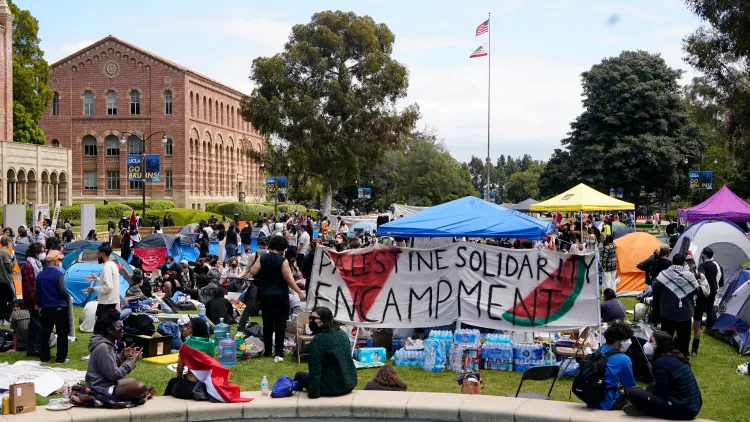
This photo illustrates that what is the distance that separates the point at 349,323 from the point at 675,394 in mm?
5418

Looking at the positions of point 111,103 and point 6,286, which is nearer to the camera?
point 6,286

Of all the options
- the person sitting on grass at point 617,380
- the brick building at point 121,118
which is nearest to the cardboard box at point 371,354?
the person sitting on grass at point 617,380

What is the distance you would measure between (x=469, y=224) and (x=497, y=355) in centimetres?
268

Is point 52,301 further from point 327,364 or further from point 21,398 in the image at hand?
point 327,364

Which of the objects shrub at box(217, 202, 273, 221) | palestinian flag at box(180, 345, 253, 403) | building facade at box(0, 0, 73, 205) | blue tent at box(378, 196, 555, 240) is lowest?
palestinian flag at box(180, 345, 253, 403)

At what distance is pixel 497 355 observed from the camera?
34.8ft

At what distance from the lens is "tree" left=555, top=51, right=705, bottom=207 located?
54.6m

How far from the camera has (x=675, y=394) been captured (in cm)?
695

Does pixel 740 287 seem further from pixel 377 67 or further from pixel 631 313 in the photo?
pixel 377 67

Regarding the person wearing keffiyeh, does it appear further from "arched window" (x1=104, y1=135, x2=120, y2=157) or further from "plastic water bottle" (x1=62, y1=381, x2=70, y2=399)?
"arched window" (x1=104, y1=135, x2=120, y2=157)

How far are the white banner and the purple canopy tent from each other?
51.3 ft

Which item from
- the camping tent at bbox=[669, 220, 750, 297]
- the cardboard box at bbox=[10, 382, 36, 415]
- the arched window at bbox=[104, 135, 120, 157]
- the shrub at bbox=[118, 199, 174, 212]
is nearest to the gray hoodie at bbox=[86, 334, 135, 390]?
the cardboard box at bbox=[10, 382, 36, 415]

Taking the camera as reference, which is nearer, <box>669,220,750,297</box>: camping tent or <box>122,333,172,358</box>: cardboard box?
<box>122,333,172,358</box>: cardboard box

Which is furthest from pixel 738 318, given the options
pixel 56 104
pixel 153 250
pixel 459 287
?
pixel 56 104
